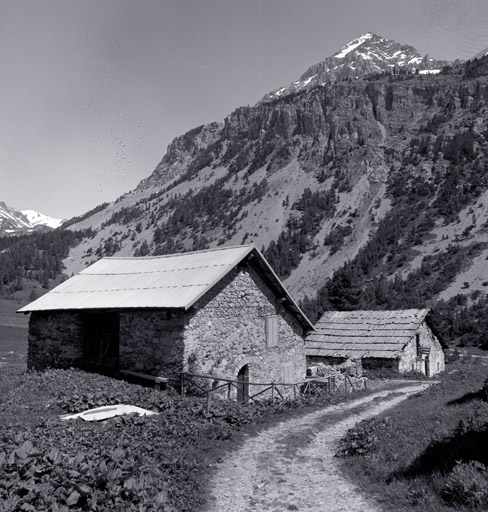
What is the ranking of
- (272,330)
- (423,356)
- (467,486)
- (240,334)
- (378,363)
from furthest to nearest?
1. (423,356)
2. (378,363)
3. (272,330)
4. (240,334)
5. (467,486)

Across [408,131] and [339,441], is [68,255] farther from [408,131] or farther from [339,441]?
[339,441]

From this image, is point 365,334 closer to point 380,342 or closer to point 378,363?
point 380,342

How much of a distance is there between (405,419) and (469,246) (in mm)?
90254

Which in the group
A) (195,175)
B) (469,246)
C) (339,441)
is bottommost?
(339,441)

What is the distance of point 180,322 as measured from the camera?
19844 millimetres

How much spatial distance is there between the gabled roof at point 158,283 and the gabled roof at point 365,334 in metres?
12.0

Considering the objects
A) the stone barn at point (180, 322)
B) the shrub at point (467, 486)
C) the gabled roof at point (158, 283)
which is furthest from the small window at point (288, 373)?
the shrub at point (467, 486)

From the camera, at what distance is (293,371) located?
24.7 meters

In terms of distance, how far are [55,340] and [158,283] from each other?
6289 mm

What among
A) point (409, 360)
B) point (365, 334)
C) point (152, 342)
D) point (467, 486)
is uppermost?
point (152, 342)

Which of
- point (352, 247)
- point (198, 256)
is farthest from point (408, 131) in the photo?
point (198, 256)

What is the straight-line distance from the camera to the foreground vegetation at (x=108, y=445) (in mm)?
8320

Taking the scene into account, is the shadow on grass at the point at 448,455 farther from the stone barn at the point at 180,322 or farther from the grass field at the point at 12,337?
the grass field at the point at 12,337

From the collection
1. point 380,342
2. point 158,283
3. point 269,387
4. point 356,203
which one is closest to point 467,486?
point 269,387
